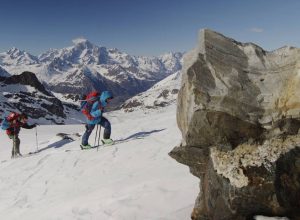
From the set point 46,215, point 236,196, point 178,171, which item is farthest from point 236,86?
point 46,215

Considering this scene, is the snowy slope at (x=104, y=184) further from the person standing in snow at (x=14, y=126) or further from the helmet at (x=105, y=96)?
the person standing in snow at (x=14, y=126)

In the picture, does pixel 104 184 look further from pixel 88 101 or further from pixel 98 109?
pixel 88 101

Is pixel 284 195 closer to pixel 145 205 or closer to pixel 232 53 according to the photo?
pixel 232 53

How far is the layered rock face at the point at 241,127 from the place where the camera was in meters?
6.64

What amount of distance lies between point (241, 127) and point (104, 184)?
23.6 ft

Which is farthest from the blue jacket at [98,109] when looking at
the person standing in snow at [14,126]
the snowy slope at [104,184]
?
the person standing in snow at [14,126]

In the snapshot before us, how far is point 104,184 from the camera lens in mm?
13117

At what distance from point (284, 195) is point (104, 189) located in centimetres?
696

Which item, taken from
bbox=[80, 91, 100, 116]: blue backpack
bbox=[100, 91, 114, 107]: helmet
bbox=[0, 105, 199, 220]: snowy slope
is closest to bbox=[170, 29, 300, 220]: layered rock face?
bbox=[0, 105, 199, 220]: snowy slope

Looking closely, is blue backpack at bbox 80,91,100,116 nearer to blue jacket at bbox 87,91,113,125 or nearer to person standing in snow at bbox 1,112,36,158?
blue jacket at bbox 87,91,113,125

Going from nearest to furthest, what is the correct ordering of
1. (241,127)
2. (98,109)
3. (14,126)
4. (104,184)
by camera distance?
(241,127) → (104,184) → (98,109) → (14,126)

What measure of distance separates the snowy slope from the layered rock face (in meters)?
2.17

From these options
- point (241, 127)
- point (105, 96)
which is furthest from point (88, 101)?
point (241, 127)

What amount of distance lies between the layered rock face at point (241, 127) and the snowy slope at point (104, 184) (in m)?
2.17
